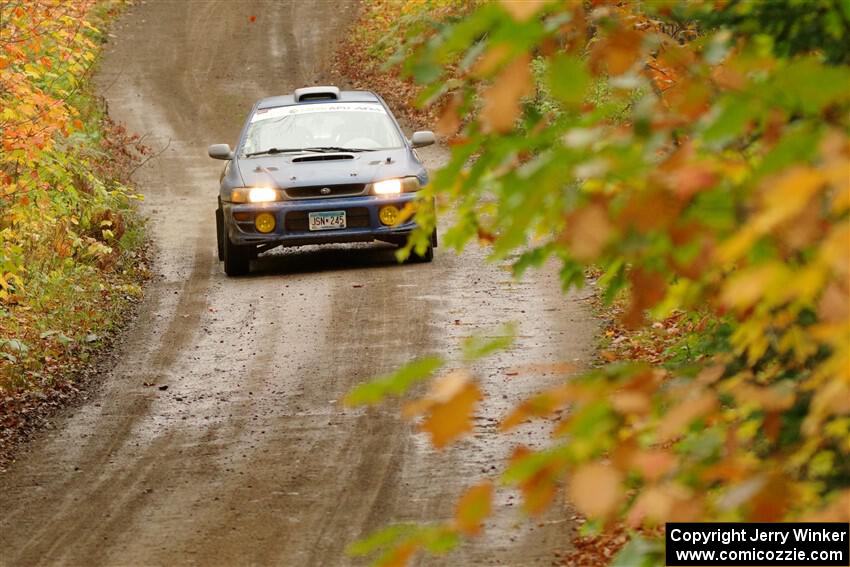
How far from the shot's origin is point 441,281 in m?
14.2

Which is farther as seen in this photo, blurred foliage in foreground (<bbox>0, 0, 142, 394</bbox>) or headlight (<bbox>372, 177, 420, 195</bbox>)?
headlight (<bbox>372, 177, 420, 195</bbox>)

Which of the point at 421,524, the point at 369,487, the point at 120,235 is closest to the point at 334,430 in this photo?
the point at 369,487

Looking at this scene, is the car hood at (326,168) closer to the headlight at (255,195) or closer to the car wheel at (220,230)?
the headlight at (255,195)

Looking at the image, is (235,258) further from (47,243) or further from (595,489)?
(595,489)

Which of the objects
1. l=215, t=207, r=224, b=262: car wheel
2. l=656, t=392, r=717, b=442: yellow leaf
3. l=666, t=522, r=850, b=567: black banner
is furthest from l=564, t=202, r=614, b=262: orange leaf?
l=215, t=207, r=224, b=262: car wheel

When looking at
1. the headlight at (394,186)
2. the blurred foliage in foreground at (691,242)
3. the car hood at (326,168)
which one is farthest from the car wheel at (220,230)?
the blurred foliage in foreground at (691,242)

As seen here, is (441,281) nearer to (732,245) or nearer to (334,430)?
(334,430)

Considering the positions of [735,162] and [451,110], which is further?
[451,110]

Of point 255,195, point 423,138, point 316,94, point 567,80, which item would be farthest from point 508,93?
point 316,94

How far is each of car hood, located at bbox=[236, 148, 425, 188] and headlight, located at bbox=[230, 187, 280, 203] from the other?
0.20ft

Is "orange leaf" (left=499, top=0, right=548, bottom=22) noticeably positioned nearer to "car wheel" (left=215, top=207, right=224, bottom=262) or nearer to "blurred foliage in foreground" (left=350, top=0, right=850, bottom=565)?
"blurred foliage in foreground" (left=350, top=0, right=850, bottom=565)

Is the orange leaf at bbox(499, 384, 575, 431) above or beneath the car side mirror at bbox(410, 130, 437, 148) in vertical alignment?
above

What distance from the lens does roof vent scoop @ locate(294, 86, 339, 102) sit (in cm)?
1630

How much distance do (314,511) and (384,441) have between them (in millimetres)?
1388
